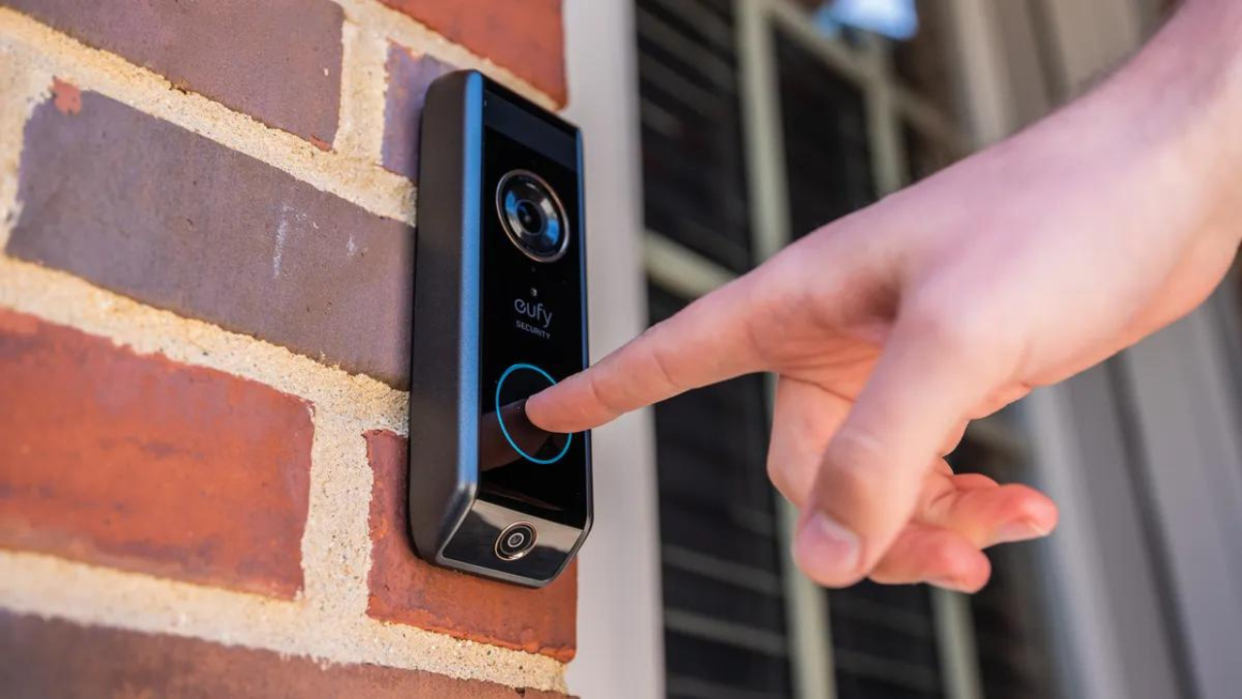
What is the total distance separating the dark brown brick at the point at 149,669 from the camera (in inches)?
14.0

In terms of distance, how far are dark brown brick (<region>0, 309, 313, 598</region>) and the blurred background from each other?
1148 millimetres

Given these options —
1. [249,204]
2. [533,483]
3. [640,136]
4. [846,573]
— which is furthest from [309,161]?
[640,136]

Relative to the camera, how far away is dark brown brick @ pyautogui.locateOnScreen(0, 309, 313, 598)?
0.37 metres

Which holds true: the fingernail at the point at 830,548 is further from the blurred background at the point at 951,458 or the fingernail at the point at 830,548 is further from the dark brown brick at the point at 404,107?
the blurred background at the point at 951,458

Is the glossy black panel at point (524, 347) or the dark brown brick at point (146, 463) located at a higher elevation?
the glossy black panel at point (524, 347)

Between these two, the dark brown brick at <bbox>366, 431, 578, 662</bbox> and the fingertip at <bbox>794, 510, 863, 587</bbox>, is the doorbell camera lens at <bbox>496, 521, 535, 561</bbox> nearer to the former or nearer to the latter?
the dark brown brick at <bbox>366, 431, 578, 662</bbox>

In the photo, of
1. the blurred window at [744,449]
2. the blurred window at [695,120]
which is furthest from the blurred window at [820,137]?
the blurred window at [695,120]

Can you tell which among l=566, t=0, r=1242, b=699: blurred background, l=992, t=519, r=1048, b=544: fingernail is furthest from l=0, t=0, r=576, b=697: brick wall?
l=566, t=0, r=1242, b=699: blurred background

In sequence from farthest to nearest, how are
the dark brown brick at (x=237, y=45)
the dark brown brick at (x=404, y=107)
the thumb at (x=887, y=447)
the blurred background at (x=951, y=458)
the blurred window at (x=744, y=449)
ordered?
the blurred window at (x=744, y=449) < the blurred background at (x=951, y=458) < the dark brown brick at (x=404, y=107) < the dark brown brick at (x=237, y=45) < the thumb at (x=887, y=447)

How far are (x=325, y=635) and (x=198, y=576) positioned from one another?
0.19 feet

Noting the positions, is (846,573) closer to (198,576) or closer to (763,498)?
(198,576)

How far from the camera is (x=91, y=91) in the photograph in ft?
1.38

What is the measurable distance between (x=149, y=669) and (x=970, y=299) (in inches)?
11.5

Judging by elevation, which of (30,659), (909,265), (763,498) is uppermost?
(763,498)
